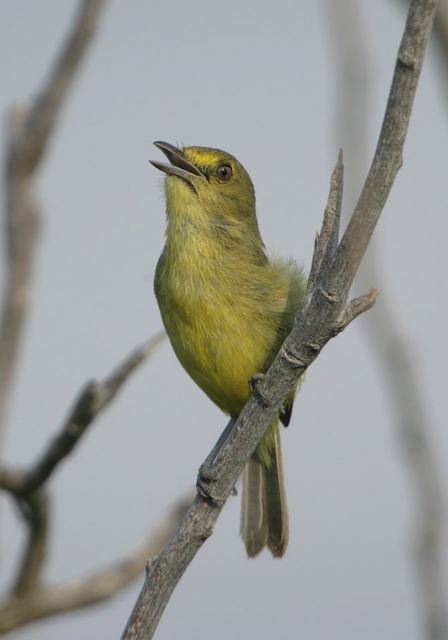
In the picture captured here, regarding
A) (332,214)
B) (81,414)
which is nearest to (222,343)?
(81,414)

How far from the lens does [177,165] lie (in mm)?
6047

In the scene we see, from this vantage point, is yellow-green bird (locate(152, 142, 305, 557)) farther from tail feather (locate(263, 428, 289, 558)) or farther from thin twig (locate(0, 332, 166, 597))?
thin twig (locate(0, 332, 166, 597))

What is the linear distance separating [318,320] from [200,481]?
0.93 meters

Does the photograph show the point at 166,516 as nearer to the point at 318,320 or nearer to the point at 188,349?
the point at 188,349

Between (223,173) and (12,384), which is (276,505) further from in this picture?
(223,173)

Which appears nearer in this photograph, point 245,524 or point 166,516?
point 245,524

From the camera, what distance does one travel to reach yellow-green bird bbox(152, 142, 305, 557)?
215 inches

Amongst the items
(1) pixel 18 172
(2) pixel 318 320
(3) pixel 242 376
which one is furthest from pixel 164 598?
(1) pixel 18 172

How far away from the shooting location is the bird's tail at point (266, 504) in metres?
6.04

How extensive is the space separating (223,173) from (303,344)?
2.41m

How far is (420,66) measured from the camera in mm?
3195

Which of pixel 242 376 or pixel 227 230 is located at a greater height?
pixel 227 230

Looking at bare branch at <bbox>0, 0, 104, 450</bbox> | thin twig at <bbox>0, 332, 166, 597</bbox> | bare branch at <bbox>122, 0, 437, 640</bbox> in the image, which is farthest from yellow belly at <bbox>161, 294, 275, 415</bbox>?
bare branch at <bbox>0, 0, 104, 450</bbox>

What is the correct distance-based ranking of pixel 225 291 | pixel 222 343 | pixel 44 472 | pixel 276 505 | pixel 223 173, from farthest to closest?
pixel 276 505
pixel 223 173
pixel 44 472
pixel 225 291
pixel 222 343
